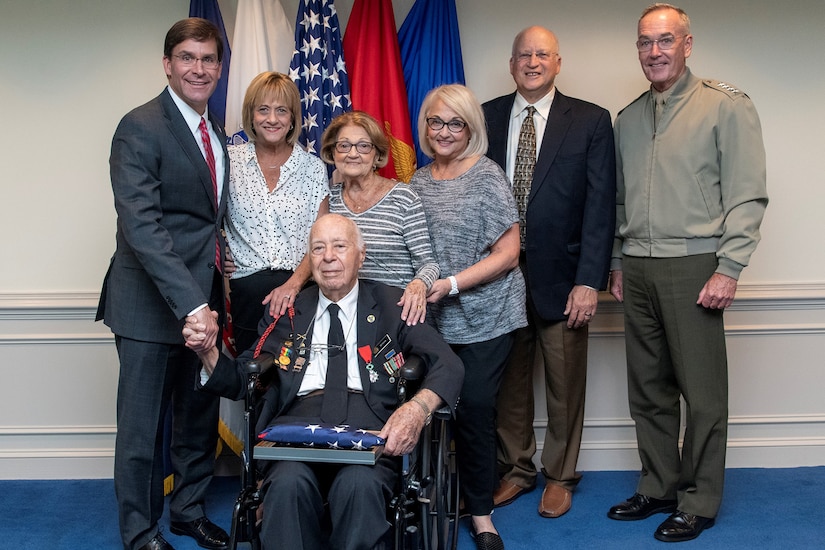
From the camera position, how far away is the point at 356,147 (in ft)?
10.4

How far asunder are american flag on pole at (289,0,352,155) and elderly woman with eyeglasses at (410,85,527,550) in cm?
71

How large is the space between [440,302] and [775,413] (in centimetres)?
198

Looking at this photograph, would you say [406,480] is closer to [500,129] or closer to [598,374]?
[500,129]

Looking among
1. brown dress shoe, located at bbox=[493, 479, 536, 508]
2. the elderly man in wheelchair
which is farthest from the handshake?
brown dress shoe, located at bbox=[493, 479, 536, 508]

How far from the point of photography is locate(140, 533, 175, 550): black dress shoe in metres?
3.15

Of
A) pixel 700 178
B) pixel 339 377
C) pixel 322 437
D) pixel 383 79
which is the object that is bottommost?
pixel 322 437

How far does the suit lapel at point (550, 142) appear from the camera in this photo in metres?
3.45

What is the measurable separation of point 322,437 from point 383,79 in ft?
6.45

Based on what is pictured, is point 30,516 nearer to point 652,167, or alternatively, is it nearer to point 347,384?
point 347,384

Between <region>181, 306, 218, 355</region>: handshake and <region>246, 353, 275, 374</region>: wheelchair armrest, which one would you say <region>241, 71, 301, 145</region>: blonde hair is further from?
<region>246, 353, 275, 374</region>: wheelchair armrest

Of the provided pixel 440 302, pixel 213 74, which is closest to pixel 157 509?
pixel 440 302

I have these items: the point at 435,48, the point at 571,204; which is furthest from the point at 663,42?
the point at 435,48

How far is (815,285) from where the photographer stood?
4.08 meters

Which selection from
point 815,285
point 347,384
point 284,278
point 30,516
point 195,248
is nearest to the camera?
point 347,384
